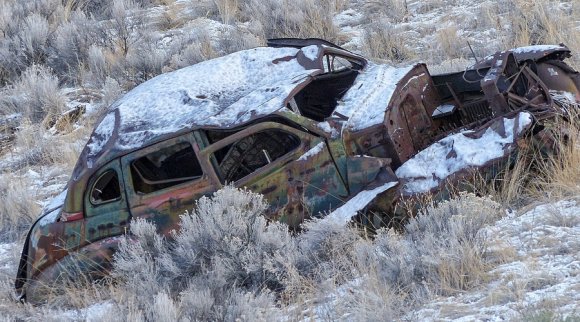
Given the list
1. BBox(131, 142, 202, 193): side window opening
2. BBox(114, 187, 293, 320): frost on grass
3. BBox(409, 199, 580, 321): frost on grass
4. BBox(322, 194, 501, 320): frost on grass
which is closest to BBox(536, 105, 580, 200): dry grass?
BBox(409, 199, 580, 321): frost on grass

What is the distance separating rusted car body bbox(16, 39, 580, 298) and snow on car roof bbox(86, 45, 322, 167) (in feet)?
0.05

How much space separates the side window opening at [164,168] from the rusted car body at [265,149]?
1cm

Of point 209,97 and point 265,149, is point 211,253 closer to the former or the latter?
point 265,149

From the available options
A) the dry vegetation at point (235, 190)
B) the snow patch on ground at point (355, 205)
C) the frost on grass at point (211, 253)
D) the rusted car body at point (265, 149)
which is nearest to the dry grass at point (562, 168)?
the dry vegetation at point (235, 190)

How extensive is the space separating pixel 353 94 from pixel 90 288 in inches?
107

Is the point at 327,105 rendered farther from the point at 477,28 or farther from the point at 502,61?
the point at 477,28

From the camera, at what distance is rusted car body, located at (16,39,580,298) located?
22.0 ft

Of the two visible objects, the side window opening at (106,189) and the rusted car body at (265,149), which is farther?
the side window opening at (106,189)

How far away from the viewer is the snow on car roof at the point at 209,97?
687 centimetres

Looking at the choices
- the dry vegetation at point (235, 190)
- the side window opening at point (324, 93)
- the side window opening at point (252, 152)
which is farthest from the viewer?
the side window opening at point (324, 93)

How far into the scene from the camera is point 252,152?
716cm

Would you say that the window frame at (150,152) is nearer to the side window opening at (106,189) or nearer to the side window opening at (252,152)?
the side window opening at (106,189)

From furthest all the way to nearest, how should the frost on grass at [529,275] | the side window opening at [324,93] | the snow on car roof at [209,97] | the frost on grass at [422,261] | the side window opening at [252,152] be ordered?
the side window opening at [324,93]
the side window opening at [252,152]
the snow on car roof at [209,97]
the frost on grass at [422,261]
the frost on grass at [529,275]

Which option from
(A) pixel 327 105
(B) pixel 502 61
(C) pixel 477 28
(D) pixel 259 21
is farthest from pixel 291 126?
(D) pixel 259 21
